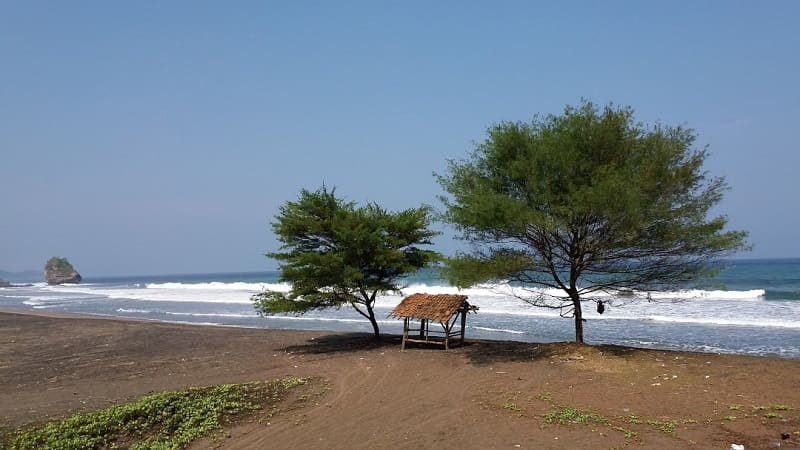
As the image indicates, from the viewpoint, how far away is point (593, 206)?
13.3 m

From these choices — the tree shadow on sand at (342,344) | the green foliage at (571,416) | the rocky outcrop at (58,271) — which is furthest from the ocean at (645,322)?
the rocky outcrop at (58,271)

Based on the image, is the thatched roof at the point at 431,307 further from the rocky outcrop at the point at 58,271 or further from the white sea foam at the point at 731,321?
the rocky outcrop at the point at 58,271

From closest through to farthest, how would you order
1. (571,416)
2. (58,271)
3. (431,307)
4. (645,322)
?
(571,416), (431,307), (645,322), (58,271)

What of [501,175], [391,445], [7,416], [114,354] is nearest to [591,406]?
[391,445]

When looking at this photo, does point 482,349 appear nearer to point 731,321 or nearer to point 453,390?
point 453,390

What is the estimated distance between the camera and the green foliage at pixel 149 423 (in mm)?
8961

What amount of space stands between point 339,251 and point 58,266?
174 m

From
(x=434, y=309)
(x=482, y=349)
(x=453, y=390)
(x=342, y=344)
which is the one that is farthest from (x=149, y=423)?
(x=482, y=349)

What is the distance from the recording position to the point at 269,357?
1703 centimetres

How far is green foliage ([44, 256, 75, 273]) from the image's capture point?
160 meters

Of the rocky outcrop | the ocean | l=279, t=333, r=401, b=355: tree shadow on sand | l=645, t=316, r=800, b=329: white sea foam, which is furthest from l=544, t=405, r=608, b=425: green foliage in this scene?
the rocky outcrop

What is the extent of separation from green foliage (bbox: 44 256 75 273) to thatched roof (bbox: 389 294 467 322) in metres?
177

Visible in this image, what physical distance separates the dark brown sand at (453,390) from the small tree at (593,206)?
252 centimetres

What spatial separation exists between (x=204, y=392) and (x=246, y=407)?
1454 mm
